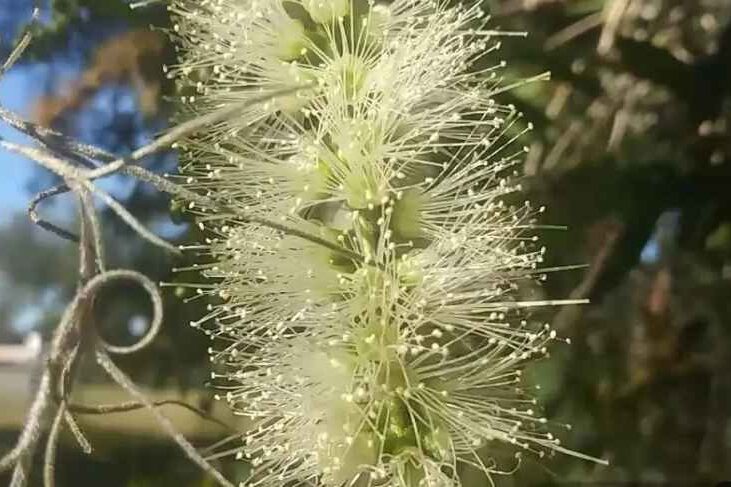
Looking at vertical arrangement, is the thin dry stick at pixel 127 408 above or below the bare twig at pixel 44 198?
below

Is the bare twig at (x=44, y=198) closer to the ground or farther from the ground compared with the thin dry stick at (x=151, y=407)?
farther from the ground

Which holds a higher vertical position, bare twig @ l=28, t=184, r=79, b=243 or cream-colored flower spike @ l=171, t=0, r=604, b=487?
bare twig @ l=28, t=184, r=79, b=243

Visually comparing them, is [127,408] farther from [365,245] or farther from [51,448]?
[365,245]

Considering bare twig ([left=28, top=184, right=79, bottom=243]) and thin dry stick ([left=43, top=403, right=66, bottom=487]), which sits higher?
bare twig ([left=28, top=184, right=79, bottom=243])

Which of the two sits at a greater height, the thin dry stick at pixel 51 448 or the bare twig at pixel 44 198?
the bare twig at pixel 44 198

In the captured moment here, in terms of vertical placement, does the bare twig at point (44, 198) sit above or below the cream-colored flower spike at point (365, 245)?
above

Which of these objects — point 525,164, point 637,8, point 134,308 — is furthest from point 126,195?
point 637,8

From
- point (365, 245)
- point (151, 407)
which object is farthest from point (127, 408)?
point (365, 245)

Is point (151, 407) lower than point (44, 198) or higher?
lower

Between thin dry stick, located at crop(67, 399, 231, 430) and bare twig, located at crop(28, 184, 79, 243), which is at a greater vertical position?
bare twig, located at crop(28, 184, 79, 243)
